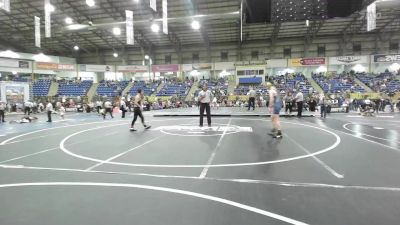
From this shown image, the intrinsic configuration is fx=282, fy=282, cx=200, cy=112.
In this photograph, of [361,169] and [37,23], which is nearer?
[361,169]

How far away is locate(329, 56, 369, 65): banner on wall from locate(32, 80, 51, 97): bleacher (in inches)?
1560

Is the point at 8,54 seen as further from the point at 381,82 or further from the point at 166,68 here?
the point at 381,82

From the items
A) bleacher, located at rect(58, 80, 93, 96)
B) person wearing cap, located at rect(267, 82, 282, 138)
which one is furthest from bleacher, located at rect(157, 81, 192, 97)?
person wearing cap, located at rect(267, 82, 282, 138)

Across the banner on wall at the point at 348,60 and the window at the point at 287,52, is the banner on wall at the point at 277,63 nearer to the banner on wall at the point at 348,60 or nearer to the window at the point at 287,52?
the window at the point at 287,52

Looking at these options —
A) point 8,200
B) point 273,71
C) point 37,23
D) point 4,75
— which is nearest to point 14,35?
point 4,75

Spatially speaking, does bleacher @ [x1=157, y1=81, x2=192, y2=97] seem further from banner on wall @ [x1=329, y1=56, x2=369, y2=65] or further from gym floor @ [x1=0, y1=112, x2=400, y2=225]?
gym floor @ [x1=0, y1=112, x2=400, y2=225]

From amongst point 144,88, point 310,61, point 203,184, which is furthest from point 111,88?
point 203,184

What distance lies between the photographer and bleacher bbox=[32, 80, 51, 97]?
128 feet

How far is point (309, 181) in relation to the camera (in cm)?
394

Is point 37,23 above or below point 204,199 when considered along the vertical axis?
above

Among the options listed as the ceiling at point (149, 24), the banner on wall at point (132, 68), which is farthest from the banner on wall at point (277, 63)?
the banner on wall at point (132, 68)

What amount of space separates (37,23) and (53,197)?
60.5 ft

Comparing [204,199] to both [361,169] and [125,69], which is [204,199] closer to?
[361,169]

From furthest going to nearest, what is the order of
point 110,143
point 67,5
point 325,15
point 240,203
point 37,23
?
point 67,5 < point 37,23 < point 325,15 < point 110,143 < point 240,203
